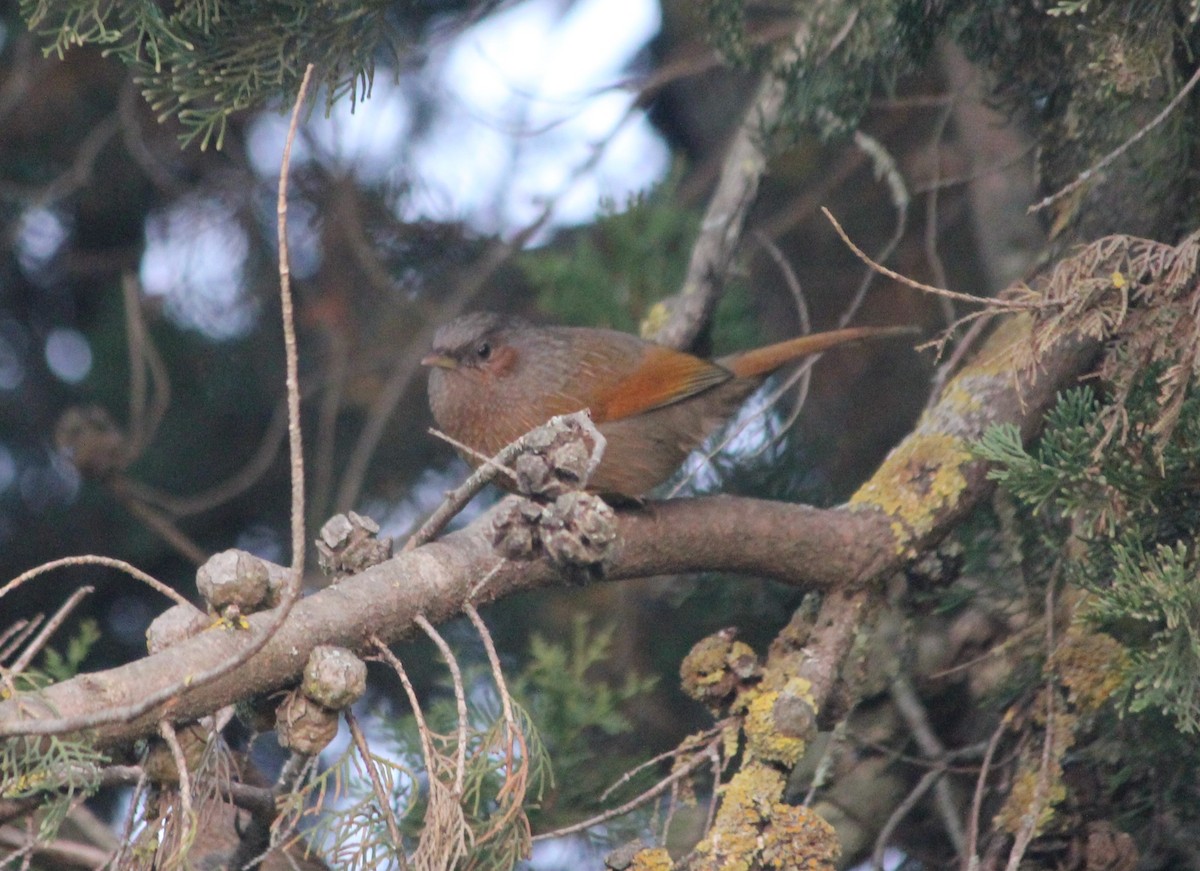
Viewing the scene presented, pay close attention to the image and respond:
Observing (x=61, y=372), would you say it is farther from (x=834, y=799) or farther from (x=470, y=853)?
(x=470, y=853)

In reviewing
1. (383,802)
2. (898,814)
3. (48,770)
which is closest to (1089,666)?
(898,814)

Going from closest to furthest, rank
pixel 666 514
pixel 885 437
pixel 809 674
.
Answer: pixel 809 674
pixel 666 514
pixel 885 437

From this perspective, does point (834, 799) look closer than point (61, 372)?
Yes

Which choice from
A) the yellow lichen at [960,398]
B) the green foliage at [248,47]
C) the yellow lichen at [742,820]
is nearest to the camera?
the yellow lichen at [742,820]

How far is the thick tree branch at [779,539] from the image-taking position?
235cm

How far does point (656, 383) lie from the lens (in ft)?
13.4

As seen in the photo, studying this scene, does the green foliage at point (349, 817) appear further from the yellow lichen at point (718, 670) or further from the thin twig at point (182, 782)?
the yellow lichen at point (718, 670)

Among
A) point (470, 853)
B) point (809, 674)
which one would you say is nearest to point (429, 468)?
point (809, 674)

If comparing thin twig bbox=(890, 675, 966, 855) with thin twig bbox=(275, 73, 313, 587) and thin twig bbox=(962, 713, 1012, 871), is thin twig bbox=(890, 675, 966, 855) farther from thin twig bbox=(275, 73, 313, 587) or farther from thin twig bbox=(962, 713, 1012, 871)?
thin twig bbox=(275, 73, 313, 587)

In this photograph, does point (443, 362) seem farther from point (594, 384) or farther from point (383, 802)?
point (383, 802)

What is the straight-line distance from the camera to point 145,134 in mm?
5727

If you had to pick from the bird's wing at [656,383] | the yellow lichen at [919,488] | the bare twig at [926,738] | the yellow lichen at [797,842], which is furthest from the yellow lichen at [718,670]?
the bird's wing at [656,383]

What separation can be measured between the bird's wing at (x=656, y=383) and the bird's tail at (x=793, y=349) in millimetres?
74

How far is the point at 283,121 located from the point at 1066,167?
11.8 feet
